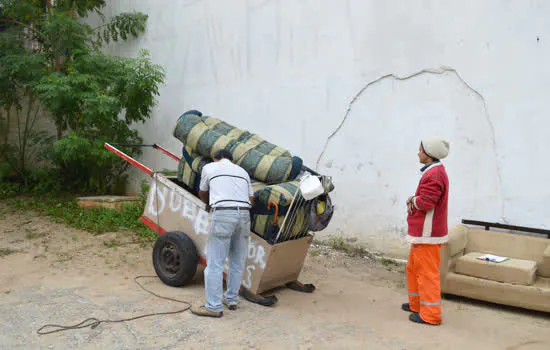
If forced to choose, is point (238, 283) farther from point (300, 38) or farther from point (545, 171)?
point (300, 38)

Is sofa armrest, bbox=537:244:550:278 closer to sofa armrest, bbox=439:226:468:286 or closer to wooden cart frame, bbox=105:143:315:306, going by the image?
sofa armrest, bbox=439:226:468:286

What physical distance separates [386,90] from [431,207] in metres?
2.57

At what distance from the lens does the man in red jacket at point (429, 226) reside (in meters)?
4.60

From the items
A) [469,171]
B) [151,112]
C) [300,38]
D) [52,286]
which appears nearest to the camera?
[52,286]

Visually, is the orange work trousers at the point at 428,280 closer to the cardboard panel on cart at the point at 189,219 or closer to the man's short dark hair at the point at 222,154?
the cardboard panel on cart at the point at 189,219

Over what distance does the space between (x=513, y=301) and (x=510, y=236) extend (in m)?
0.92

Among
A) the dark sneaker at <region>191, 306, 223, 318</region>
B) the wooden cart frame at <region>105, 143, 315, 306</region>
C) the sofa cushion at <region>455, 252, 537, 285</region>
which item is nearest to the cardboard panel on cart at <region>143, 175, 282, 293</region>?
the wooden cart frame at <region>105, 143, 315, 306</region>

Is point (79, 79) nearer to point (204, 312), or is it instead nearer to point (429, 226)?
point (204, 312)

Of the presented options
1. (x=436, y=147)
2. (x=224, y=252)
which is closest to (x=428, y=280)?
(x=436, y=147)

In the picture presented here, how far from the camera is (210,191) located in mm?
4852

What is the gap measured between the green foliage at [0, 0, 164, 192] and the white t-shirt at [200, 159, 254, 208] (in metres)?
3.82

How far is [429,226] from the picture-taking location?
4.62 metres

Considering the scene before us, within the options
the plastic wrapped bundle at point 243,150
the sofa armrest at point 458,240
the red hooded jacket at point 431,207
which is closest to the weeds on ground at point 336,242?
the sofa armrest at point 458,240

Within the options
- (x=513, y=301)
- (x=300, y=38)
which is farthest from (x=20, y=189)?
(x=513, y=301)
